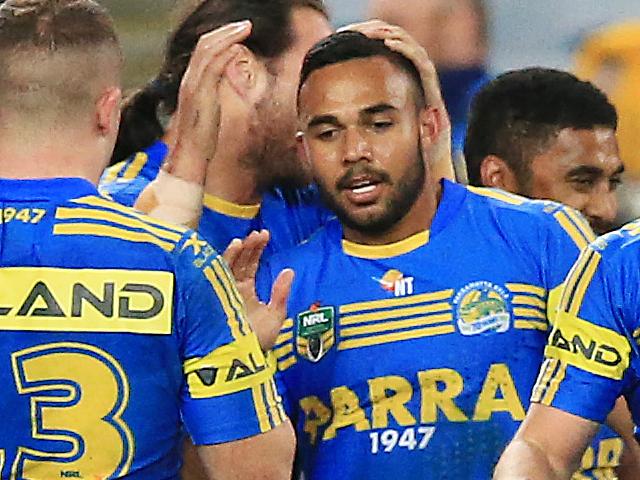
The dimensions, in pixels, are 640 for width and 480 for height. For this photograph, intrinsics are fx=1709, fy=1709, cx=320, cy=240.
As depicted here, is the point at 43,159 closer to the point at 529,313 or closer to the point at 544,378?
the point at 544,378

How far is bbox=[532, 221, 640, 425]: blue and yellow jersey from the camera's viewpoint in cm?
348

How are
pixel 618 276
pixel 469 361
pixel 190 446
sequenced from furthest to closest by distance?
1. pixel 469 361
2. pixel 190 446
3. pixel 618 276

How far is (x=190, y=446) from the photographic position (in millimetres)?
3746

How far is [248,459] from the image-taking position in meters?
3.39

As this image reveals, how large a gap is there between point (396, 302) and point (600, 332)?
70 centimetres

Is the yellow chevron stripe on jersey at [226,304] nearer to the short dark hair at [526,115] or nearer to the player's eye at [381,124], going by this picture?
the player's eye at [381,124]

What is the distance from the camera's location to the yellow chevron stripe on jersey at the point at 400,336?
158 inches

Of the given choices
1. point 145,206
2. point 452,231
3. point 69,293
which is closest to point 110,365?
point 69,293

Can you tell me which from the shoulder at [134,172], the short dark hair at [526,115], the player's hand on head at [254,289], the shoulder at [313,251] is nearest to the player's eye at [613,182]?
the short dark hair at [526,115]

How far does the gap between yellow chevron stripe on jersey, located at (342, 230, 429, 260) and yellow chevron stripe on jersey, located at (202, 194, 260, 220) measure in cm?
48

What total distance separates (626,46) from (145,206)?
148 inches

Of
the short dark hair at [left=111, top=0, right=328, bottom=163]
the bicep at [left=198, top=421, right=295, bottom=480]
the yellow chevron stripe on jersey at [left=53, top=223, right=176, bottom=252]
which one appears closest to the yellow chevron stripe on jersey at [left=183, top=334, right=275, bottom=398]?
the bicep at [left=198, top=421, right=295, bottom=480]

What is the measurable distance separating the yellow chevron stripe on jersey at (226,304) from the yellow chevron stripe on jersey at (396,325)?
719 mm

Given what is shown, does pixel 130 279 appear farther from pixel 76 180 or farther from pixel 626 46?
pixel 626 46
